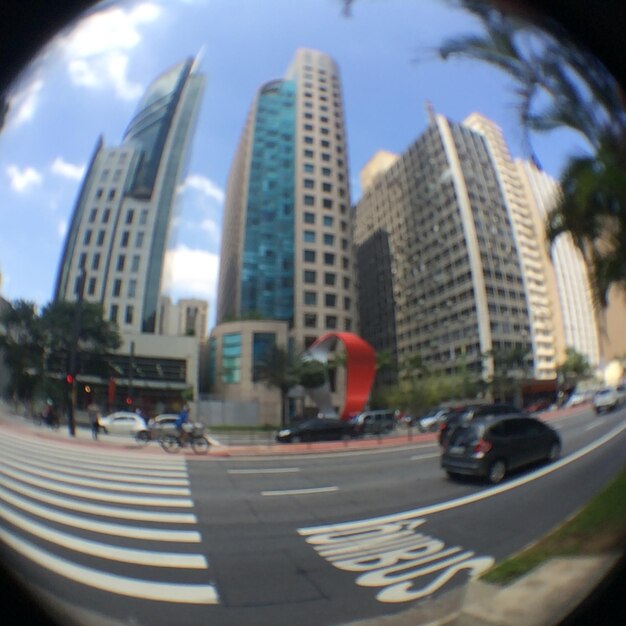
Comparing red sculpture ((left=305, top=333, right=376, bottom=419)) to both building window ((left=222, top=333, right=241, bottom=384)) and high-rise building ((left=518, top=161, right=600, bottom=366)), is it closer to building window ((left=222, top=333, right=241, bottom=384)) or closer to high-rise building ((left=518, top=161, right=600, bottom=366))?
building window ((left=222, top=333, right=241, bottom=384))

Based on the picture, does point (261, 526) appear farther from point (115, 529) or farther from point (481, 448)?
point (481, 448)

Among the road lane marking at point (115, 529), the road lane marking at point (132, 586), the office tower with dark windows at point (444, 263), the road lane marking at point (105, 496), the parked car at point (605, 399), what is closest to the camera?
the road lane marking at point (132, 586)

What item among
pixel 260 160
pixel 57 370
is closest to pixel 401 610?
pixel 57 370

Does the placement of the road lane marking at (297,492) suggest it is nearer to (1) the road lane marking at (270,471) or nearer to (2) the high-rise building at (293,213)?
(1) the road lane marking at (270,471)

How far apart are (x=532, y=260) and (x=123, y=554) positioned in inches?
69.0

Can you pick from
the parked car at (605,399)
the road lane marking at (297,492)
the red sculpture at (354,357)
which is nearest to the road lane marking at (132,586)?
the road lane marking at (297,492)

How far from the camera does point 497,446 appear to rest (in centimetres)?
142

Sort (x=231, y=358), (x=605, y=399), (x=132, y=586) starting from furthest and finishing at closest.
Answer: (x=605, y=399) → (x=231, y=358) → (x=132, y=586)

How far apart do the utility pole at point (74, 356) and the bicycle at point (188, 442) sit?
1.12 ft

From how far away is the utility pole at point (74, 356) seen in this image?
4.12 feet

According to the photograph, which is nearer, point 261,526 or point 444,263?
point 261,526

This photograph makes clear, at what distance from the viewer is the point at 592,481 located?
126 cm

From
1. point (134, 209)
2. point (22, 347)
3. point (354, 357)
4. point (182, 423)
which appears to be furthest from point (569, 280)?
point (22, 347)

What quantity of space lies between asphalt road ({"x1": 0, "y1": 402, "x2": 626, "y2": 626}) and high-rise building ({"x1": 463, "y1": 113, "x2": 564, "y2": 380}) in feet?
1.03
